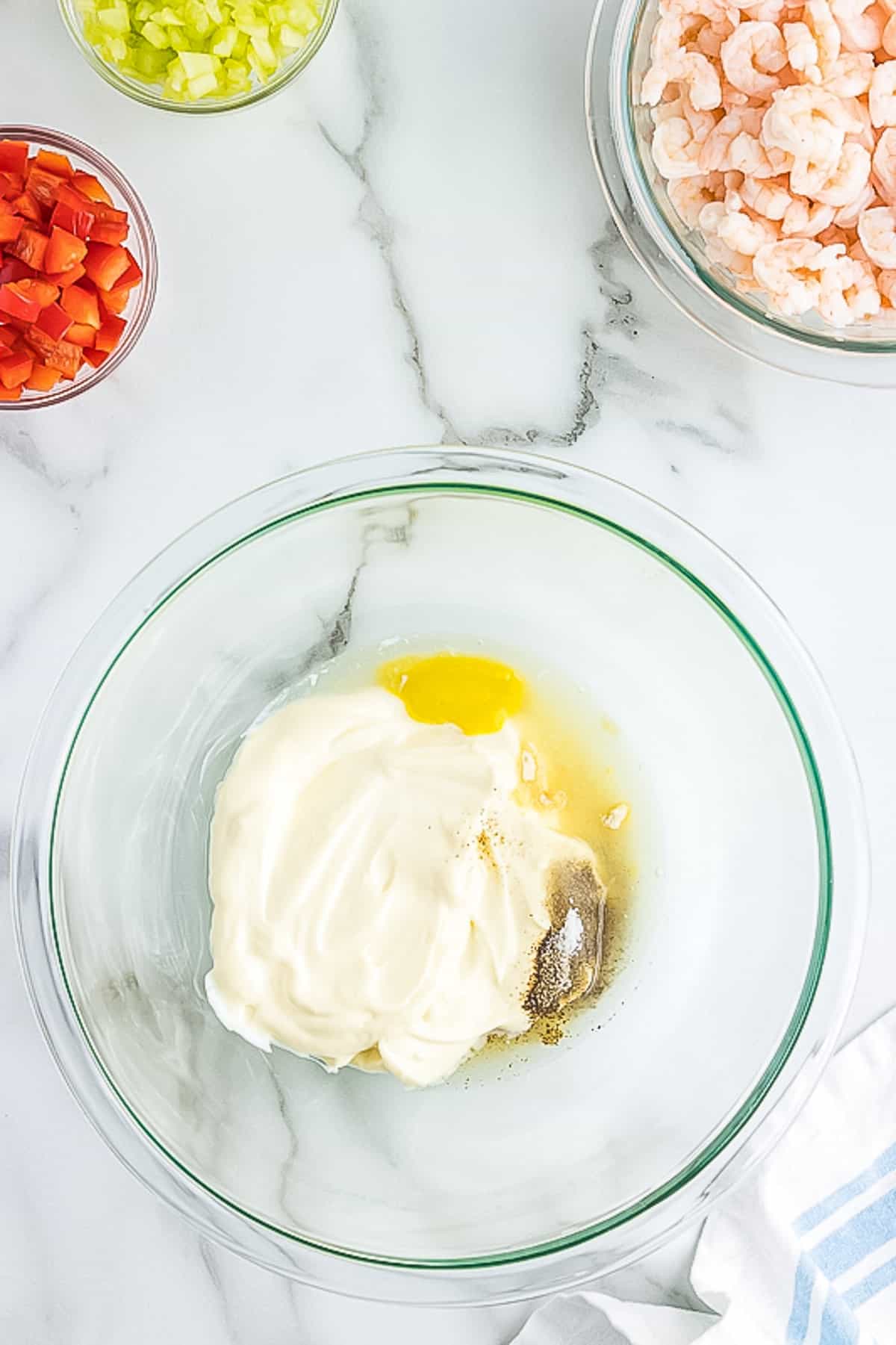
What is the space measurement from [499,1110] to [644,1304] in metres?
0.27

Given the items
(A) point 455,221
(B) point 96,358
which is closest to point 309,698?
(B) point 96,358

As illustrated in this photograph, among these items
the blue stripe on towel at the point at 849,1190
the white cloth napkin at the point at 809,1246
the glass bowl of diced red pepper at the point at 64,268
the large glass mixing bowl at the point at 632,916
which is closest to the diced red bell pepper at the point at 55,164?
the glass bowl of diced red pepper at the point at 64,268

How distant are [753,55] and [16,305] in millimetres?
650

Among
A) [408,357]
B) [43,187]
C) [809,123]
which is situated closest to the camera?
[809,123]

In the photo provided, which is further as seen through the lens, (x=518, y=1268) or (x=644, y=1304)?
(x=644, y=1304)

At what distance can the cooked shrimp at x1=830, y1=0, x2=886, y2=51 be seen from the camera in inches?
42.0

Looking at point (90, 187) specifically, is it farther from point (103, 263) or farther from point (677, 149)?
point (677, 149)

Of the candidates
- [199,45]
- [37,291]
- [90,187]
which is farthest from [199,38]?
[37,291]

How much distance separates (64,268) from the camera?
113 centimetres

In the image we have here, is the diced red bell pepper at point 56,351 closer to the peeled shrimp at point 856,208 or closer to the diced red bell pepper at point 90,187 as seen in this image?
the diced red bell pepper at point 90,187

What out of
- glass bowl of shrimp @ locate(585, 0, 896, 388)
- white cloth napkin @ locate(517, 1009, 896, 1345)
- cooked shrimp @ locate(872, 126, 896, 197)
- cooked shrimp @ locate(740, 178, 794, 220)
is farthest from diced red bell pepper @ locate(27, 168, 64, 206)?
white cloth napkin @ locate(517, 1009, 896, 1345)

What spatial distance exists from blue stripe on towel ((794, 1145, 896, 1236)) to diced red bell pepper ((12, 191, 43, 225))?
116 centimetres

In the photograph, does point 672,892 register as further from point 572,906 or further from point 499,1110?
point 499,1110

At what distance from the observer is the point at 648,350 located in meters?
1.26
